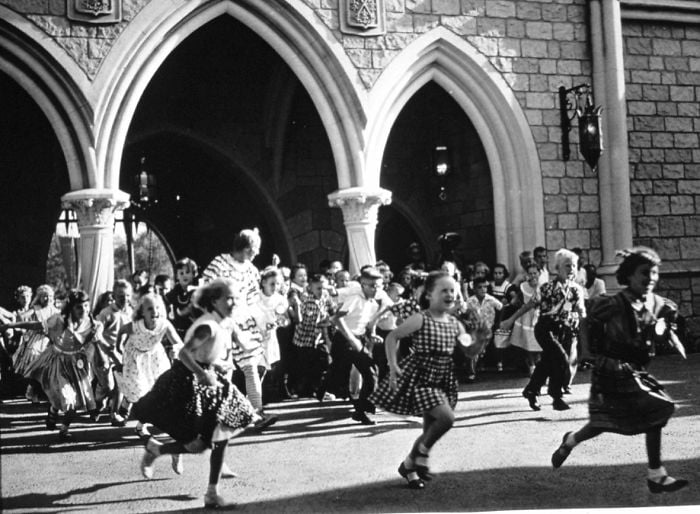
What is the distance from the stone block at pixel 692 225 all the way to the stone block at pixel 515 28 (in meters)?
3.40

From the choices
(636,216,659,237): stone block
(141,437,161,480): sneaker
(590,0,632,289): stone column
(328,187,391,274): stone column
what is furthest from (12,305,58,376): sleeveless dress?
(636,216,659,237): stone block

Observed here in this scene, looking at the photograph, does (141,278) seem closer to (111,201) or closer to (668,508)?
(111,201)

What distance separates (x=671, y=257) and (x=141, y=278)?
7.05 m

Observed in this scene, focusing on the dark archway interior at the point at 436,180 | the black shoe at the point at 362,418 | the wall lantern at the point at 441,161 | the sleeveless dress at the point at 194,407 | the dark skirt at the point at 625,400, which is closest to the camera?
the dark skirt at the point at 625,400

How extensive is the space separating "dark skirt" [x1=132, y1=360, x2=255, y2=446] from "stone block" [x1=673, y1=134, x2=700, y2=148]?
30.0 feet

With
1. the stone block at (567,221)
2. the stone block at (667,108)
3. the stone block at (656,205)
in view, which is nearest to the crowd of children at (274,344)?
the stone block at (567,221)

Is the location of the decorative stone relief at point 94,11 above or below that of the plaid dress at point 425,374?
above

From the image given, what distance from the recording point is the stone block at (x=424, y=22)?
36.3 feet

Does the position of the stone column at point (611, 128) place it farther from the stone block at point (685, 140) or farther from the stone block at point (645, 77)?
the stone block at point (685, 140)

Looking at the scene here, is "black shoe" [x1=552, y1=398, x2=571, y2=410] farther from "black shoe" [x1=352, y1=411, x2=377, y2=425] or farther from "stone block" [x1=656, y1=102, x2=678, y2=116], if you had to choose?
"stone block" [x1=656, y1=102, x2=678, y2=116]

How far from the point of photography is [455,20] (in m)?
11.2

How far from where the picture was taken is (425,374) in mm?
5172

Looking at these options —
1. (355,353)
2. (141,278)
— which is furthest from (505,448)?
(141,278)

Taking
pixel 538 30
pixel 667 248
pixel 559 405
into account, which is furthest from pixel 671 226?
pixel 559 405
